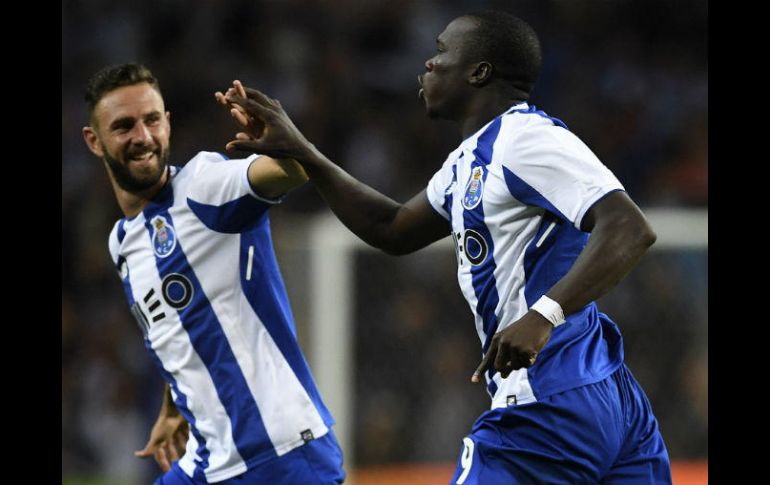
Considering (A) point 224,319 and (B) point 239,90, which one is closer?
(B) point 239,90

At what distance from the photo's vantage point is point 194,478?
447cm

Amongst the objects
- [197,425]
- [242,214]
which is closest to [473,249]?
[242,214]

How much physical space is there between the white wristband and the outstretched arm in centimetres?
215

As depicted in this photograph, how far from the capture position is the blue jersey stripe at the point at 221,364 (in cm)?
434

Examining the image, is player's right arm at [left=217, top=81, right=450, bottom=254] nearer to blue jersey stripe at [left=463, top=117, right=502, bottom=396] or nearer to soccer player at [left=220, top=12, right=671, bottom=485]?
soccer player at [left=220, top=12, right=671, bottom=485]

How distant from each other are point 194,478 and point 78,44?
8.20 metres

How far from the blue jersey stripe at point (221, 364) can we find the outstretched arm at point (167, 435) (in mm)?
670

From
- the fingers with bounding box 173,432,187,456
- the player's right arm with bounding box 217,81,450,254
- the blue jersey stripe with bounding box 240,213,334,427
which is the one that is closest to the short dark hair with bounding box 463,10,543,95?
the player's right arm with bounding box 217,81,450,254

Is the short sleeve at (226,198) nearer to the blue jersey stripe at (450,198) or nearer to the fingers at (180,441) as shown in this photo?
the blue jersey stripe at (450,198)

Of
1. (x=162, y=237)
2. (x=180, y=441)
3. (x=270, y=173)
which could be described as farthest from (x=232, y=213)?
(x=180, y=441)

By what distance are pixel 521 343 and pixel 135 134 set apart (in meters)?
2.05

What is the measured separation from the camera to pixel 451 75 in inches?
155

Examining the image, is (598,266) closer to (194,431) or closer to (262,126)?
(262,126)
